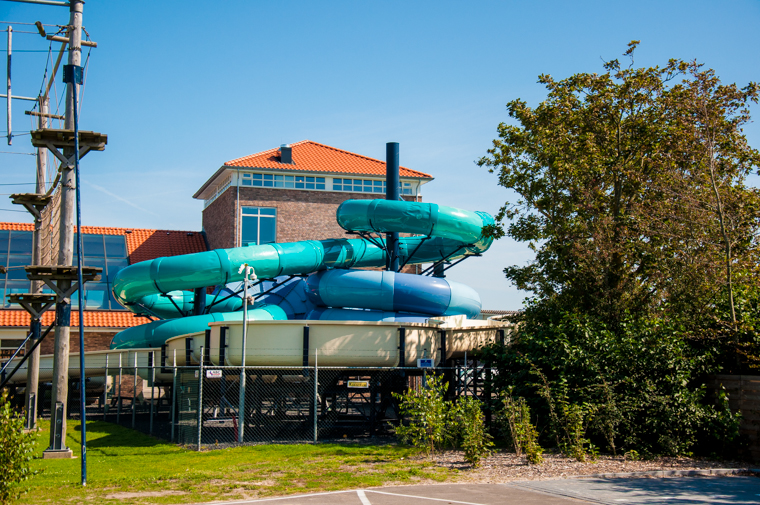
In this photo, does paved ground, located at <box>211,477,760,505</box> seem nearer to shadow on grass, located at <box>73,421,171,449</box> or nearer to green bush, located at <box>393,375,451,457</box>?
green bush, located at <box>393,375,451,457</box>

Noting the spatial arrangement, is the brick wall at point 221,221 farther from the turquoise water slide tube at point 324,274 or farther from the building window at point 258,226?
the turquoise water slide tube at point 324,274

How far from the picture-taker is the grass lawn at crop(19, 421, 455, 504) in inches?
366

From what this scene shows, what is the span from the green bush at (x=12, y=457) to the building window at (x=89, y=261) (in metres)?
23.6

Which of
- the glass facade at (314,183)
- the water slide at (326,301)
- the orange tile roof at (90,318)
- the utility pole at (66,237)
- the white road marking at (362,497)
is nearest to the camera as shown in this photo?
the white road marking at (362,497)

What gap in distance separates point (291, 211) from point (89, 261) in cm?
1001

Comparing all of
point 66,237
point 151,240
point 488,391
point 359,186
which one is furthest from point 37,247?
point 359,186

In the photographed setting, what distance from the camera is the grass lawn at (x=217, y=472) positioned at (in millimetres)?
9297

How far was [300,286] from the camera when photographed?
23.4 meters

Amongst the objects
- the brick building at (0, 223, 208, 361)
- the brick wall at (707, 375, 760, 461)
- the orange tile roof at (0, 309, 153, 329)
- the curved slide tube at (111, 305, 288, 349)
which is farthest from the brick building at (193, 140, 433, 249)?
the brick wall at (707, 375, 760, 461)

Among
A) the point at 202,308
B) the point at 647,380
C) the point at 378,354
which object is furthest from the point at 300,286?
the point at 647,380

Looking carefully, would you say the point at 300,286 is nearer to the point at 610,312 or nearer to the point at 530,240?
the point at 530,240

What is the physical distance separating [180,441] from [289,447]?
123 inches

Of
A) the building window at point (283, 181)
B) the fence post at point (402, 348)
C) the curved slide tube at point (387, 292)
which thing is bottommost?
the fence post at point (402, 348)

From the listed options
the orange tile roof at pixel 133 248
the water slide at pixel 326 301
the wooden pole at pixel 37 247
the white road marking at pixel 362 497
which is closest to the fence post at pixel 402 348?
the water slide at pixel 326 301
